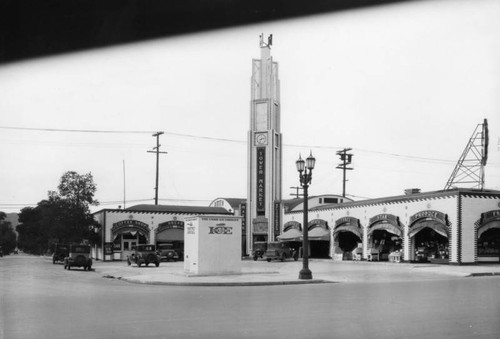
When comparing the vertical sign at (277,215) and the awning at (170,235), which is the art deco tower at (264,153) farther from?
the awning at (170,235)

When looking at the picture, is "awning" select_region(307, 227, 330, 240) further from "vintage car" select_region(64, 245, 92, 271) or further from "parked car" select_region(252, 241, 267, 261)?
"vintage car" select_region(64, 245, 92, 271)

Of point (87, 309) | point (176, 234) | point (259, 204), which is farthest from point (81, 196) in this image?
point (87, 309)

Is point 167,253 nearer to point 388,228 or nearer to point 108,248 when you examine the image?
Answer: point 108,248

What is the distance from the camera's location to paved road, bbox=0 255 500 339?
10.7 m

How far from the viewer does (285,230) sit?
60.8 meters

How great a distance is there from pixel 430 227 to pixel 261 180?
2055cm

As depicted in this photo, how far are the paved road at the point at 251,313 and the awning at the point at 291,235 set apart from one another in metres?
36.4

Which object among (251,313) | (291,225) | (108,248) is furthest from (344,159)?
(251,313)

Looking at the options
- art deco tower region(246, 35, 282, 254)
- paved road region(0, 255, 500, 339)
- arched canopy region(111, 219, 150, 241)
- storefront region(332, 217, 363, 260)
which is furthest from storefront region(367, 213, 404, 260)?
paved road region(0, 255, 500, 339)

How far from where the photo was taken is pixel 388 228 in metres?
45.1

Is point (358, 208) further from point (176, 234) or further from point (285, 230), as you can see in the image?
point (176, 234)

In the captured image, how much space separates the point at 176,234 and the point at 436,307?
47875 millimetres

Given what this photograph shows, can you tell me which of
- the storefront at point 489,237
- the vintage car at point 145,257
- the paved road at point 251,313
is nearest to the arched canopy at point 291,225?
the vintage car at point 145,257

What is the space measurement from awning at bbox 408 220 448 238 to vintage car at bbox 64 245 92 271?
71.8 feet
